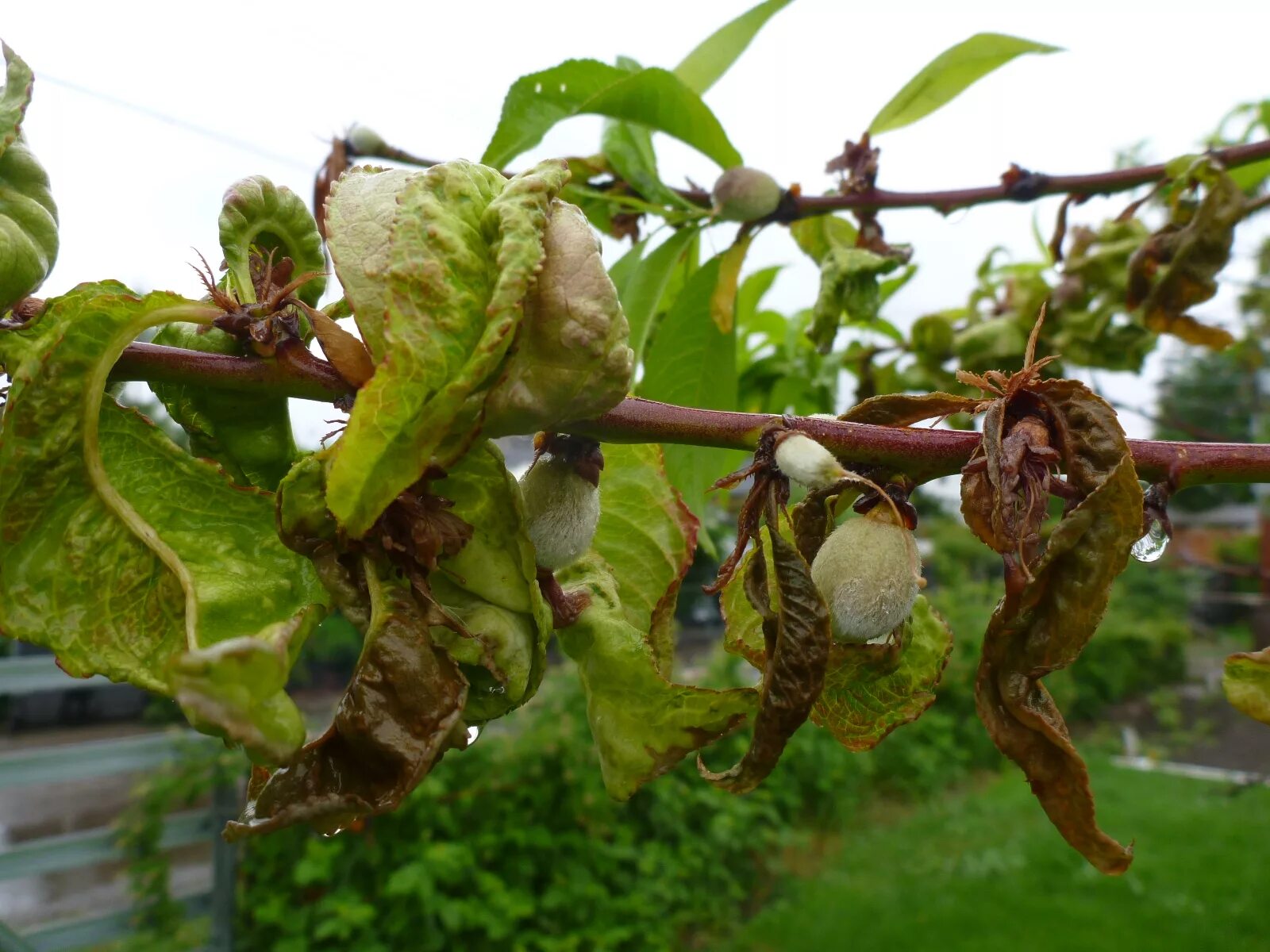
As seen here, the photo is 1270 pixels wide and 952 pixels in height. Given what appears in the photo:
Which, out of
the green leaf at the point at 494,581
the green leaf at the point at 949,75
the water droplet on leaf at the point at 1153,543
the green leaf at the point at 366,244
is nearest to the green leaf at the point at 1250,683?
the water droplet on leaf at the point at 1153,543

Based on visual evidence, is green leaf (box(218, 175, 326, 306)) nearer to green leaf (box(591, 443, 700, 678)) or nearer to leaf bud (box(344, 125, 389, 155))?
green leaf (box(591, 443, 700, 678))

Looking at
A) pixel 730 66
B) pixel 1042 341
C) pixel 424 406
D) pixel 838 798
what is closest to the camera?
pixel 424 406

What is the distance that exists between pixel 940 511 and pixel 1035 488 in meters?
18.4

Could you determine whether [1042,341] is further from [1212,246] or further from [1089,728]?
[1089,728]

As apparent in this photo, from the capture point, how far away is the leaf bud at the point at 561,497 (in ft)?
3.00

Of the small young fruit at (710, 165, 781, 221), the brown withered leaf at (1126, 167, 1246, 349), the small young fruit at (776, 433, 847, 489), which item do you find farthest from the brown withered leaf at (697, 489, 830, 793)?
the brown withered leaf at (1126, 167, 1246, 349)

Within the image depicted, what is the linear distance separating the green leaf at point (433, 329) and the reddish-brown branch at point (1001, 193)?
1172 mm

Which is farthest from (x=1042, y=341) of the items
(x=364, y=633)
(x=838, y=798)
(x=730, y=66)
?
(x=838, y=798)

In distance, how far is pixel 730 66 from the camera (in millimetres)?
1955

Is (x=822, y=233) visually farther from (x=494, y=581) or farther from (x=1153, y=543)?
(x=494, y=581)

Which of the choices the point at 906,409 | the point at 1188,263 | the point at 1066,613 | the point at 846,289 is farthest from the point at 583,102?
the point at 1188,263

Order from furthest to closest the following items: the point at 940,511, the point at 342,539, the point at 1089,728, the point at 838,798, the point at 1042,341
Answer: the point at 940,511, the point at 1089,728, the point at 838,798, the point at 1042,341, the point at 342,539

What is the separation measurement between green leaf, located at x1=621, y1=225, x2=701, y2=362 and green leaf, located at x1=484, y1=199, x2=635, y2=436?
0.96 meters

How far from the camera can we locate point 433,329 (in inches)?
27.3
